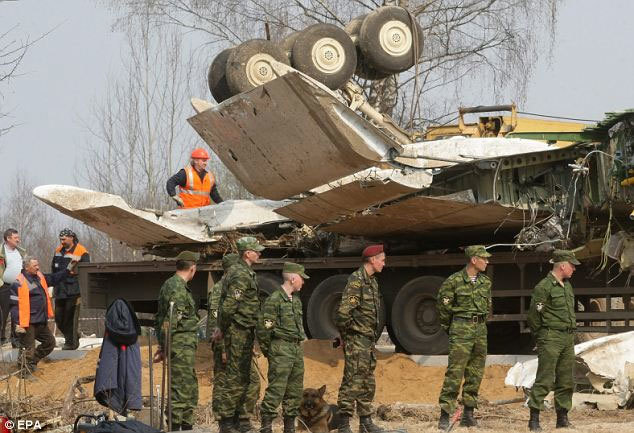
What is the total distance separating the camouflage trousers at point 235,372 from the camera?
37.0ft

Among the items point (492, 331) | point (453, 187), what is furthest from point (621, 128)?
point (492, 331)

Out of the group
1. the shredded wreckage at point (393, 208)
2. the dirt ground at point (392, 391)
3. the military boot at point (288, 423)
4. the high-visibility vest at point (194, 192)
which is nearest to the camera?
the military boot at point (288, 423)

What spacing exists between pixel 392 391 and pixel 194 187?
474 centimetres

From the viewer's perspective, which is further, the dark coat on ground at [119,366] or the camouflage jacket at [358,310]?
the camouflage jacket at [358,310]

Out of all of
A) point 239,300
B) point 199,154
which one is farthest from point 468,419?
point 199,154

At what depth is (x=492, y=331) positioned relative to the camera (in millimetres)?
17859

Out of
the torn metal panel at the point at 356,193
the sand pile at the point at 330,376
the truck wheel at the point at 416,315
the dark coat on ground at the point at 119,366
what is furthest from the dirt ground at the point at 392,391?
the torn metal panel at the point at 356,193

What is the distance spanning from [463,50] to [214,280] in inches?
404

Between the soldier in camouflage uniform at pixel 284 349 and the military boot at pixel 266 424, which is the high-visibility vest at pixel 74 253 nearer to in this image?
the soldier in camouflage uniform at pixel 284 349

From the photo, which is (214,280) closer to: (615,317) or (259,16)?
(615,317)

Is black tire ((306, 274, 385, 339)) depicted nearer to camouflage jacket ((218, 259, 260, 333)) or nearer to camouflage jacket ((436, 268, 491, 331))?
camouflage jacket ((436, 268, 491, 331))

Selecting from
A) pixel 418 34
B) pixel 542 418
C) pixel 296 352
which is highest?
pixel 418 34

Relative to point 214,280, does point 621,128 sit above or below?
above

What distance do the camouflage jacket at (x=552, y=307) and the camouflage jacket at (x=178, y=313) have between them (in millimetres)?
3425
